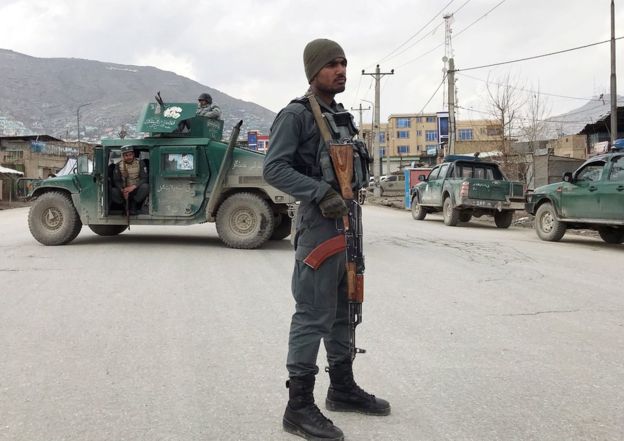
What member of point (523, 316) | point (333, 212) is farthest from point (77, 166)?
point (333, 212)

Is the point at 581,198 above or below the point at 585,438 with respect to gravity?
above

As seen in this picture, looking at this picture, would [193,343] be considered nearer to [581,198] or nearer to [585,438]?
[585,438]

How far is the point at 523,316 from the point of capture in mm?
5527

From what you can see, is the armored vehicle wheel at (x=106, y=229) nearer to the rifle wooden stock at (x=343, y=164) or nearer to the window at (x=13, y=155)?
the rifle wooden stock at (x=343, y=164)

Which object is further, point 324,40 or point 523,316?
point 523,316

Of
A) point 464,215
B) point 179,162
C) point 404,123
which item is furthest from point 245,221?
point 404,123

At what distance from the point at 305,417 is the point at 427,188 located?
16.2 meters

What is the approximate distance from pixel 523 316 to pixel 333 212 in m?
3.41

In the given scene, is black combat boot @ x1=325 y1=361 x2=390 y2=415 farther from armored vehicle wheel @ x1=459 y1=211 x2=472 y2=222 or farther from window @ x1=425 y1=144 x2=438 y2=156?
window @ x1=425 y1=144 x2=438 y2=156

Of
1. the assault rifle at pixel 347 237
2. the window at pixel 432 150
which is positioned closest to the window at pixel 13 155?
the window at pixel 432 150

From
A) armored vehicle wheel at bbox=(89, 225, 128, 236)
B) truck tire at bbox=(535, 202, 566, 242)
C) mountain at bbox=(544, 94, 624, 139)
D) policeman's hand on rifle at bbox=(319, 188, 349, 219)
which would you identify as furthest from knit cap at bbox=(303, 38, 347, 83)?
mountain at bbox=(544, 94, 624, 139)

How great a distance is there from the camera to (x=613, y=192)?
35.1ft

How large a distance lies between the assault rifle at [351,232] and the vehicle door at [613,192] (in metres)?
9.03

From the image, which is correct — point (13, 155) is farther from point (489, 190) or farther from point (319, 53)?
point (319, 53)
